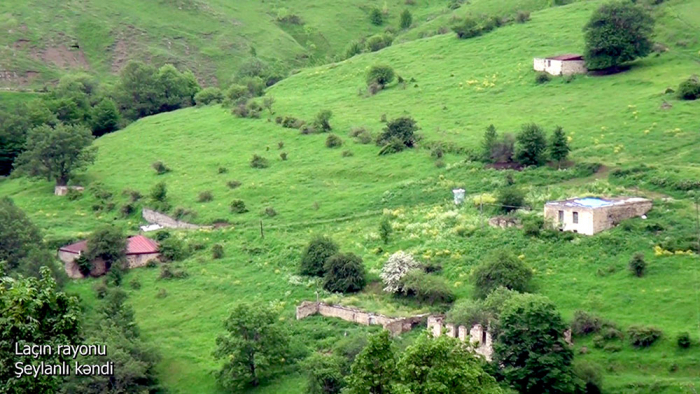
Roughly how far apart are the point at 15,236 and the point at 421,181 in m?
27.7

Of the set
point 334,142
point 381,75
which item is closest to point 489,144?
point 334,142

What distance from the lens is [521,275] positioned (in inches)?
2431

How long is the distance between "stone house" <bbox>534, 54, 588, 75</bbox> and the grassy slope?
1.88 metres

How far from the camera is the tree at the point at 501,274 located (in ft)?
201

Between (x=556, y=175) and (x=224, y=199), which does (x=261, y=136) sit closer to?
(x=224, y=199)

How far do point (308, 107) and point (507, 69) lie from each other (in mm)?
18515

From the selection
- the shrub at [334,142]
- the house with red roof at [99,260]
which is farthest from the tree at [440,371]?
the shrub at [334,142]

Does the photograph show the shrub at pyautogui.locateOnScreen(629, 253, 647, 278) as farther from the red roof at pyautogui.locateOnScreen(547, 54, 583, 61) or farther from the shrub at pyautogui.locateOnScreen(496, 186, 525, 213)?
the red roof at pyautogui.locateOnScreen(547, 54, 583, 61)

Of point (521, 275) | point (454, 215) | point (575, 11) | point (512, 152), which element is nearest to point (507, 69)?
point (575, 11)

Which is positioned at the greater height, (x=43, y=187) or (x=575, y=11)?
(x=575, y=11)

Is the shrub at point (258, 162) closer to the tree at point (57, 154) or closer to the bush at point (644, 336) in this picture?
the tree at point (57, 154)

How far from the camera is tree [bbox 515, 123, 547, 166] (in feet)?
271

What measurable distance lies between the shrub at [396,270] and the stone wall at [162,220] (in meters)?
22.1

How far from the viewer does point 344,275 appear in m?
67.8
